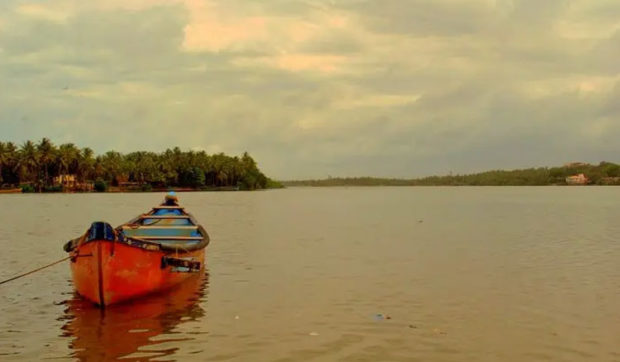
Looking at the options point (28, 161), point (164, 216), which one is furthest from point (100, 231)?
point (28, 161)

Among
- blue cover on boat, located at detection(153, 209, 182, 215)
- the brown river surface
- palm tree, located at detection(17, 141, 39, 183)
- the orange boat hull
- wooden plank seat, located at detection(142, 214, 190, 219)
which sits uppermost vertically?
palm tree, located at detection(17, 141, 39, 183)

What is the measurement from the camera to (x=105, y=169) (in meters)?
155

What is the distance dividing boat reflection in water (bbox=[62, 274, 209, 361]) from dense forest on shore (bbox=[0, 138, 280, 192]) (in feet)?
424

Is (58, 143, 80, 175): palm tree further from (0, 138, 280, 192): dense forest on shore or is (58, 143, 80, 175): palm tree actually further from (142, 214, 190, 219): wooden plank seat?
(142, 214, 190, 219): wooden plank seat

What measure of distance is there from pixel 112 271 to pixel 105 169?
14647 centimetres

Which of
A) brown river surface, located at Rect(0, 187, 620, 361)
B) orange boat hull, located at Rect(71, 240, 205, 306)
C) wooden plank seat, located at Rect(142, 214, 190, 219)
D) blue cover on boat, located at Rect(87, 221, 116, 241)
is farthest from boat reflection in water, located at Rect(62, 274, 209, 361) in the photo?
wooden plank seat, located at Rect(142, 214, 190, 219)

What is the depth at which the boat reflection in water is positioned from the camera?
1289 centimetres

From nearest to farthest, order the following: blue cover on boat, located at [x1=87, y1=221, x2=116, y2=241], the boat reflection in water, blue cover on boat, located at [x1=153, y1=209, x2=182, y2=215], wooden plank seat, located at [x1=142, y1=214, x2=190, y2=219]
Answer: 1. the boat reflection in water
2. blue cover on boat, located at [x1=87, y1=221, x2=116, y2=241]
3. wooden plank seat, located at [x1=142, y1=214, x2=190, y2=219]
4. blue cover on boat, located at [x1=153, y1=209, x2=182, y2=215]

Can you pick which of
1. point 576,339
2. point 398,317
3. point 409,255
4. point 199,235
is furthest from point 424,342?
point 409,255

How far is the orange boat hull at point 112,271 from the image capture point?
15992mm

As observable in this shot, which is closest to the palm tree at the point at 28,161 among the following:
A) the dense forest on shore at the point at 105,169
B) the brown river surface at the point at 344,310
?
the dense forest on shore at the point at 105,169

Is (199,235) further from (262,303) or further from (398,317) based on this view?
(398,317)

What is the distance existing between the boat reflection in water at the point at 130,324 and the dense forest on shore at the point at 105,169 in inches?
5082

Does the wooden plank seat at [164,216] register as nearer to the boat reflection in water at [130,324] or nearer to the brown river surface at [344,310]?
the brown river surface at [344,310]
